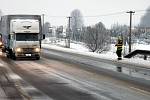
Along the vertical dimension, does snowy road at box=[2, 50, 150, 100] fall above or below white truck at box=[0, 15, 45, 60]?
below

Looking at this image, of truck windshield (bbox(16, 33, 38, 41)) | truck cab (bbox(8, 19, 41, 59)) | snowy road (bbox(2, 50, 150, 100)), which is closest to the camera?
snowy road (bbox(2, 50, 150, 100))

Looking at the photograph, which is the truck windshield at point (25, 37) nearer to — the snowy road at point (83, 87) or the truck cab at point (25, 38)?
the truck cab at point (25, 38)

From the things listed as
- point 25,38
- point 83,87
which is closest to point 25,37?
point 25,38

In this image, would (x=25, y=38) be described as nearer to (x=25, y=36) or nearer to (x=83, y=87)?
(x=25, y=36)

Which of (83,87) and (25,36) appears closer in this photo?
(83,87)

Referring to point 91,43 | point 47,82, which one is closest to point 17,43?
point 47,82

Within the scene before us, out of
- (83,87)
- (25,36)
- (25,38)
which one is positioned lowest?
(83,87)

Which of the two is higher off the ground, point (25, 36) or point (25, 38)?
point (25, 36)

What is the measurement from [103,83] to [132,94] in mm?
2933

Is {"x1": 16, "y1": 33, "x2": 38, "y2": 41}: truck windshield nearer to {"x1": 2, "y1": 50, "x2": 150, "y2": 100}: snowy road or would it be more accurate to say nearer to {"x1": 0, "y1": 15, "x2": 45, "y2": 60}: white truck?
{"x1": 0, "y1": 15, "x2": 45, "y2": 60}: white truck

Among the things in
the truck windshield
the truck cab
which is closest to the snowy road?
the truck cab

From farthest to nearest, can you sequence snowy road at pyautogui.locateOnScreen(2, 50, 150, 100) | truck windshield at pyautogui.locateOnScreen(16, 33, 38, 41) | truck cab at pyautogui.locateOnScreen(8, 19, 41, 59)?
truck windshield at pyautogui.locateOnScreen(16, 33, 38, 41) < truck cab at pyautogui.locateOnScreen(8, 19, 41, 59) < snowy road at pyautogui.locateOnScreen(2, 50, 150, 100)

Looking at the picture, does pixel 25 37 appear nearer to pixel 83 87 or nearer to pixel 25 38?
pixel 25 38

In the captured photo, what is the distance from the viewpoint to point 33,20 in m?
30.5
